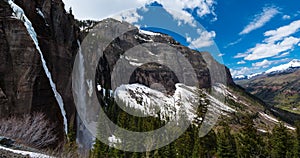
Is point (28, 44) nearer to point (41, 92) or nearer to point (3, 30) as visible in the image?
point (3, 30)

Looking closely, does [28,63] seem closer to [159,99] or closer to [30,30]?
[30,30]

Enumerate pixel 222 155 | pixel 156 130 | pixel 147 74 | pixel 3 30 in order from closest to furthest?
pixel 3 30
pixel 222 155
pixel 156 130
pixel 147 74

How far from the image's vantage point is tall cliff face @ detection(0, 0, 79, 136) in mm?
32938

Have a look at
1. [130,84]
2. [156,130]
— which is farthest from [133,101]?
[156,130]

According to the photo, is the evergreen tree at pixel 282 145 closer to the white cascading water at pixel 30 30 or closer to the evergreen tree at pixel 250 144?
the evergreen tree at pixel 250 144

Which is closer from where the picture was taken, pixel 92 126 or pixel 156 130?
pixel 156 130

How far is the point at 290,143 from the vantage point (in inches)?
1581

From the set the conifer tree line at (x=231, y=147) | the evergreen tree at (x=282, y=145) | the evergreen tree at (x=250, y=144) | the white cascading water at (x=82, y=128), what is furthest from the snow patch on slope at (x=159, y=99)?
the evergreen tree at (x=282, y=145)

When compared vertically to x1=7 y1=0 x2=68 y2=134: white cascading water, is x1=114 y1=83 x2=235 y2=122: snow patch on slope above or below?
below

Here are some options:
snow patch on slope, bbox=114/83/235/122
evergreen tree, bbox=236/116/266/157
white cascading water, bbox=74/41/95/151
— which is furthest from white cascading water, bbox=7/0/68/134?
snow patch on slope, bbox=114/83/235/122

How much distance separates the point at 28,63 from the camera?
34688mm

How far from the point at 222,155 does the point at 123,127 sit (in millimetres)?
24602

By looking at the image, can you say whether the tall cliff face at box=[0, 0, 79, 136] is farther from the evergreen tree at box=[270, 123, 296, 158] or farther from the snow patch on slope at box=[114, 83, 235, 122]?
the snow patch on slope at box=[114, 83, 235, 122]

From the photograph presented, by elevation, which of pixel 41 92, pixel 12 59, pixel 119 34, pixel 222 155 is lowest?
pixel 222 155
